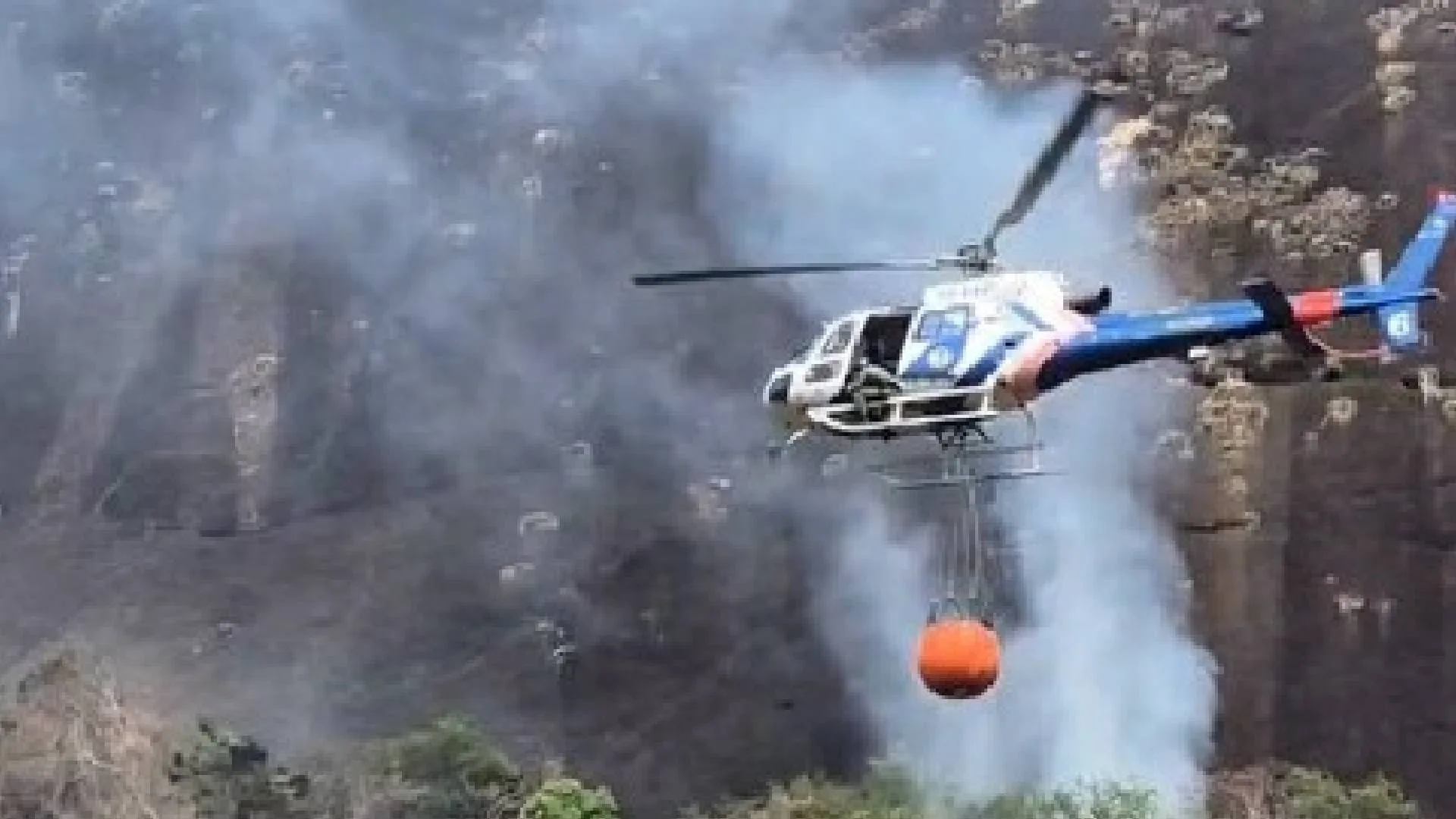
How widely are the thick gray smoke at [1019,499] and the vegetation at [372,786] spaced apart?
4.30ft

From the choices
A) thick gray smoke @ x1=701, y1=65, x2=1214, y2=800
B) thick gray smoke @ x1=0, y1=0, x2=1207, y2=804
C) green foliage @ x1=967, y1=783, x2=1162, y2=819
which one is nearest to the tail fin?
green foliage @ x1=967, y1=783, x2=1162, y2=819

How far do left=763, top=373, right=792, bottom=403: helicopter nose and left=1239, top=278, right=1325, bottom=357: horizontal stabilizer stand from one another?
406 centimetres

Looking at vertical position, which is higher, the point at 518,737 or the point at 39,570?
the point at 39,570

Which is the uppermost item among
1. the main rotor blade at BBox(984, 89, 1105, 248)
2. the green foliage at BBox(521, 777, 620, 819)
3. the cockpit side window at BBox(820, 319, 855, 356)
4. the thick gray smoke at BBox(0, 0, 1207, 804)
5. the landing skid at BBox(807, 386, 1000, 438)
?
the thick gray smoke at BBox(0, 0, 1207, 804)

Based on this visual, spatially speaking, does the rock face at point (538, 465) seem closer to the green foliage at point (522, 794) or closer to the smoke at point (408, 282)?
the smoke at point (408, 282)

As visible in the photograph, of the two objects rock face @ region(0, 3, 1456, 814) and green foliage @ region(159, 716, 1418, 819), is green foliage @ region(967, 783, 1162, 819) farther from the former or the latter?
rock face @ region(0, 3, 1456, 814)

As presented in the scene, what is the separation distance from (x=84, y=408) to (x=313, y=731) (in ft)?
27.5

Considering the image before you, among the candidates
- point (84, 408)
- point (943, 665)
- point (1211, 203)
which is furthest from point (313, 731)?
point (943, 665)

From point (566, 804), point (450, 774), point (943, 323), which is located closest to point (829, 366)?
point (943, 323)

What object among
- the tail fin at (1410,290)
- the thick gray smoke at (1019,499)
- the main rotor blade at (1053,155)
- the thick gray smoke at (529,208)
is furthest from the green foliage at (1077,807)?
the main rotor blade at (1053,155)

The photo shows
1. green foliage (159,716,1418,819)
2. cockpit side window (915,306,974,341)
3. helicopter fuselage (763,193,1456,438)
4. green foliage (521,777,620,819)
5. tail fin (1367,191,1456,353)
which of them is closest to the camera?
helicopter fuselage (763,193,1456,438)

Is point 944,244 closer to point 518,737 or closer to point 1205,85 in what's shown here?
point 1205,85

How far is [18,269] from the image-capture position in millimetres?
40656

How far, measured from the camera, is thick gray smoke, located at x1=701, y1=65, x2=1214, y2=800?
103 ft
